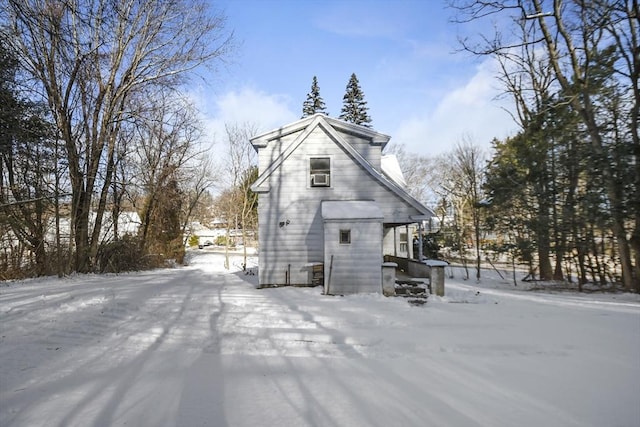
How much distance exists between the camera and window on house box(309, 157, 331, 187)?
11430 millimetres

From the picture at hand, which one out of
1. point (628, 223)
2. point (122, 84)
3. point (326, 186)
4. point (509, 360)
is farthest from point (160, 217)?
point (628, 223)

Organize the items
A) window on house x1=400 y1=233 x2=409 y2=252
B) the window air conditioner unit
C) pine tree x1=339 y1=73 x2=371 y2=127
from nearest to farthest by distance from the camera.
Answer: the window air conditioner unit
window on house x1=400 y1=233 x2=409 y2=252
pine tree x1=339 y1=73 x2=371 y2=127

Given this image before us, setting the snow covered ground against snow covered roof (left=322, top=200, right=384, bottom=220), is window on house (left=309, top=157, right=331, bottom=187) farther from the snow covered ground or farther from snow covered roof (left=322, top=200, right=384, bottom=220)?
the snow covered ground

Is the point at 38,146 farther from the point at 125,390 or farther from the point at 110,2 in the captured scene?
the point at 125,390

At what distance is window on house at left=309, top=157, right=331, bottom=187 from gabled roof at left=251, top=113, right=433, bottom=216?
82 centimetres

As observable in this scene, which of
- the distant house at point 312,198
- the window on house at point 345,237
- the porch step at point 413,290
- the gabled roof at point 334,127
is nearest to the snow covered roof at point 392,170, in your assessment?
the gabled roof at point 334,127

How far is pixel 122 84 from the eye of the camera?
15.5m

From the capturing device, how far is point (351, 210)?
10.1m

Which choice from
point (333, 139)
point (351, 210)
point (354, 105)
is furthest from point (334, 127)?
point (354, 105)

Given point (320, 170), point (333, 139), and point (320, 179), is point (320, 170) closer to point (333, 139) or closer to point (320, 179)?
point (320, 179)

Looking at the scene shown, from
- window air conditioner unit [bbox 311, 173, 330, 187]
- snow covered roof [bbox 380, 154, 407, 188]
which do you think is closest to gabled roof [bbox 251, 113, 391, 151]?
window air conditioner unit [bbox 311, 173, 330, 187]

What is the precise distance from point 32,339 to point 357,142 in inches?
419

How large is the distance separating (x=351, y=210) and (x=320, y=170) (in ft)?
7.53

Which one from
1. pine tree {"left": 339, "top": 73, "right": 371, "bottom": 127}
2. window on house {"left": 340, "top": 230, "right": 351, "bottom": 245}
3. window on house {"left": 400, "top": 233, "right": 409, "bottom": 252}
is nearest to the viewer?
window on house {"left": 340, "top": 230, "right": 351, "bottom": 245}
